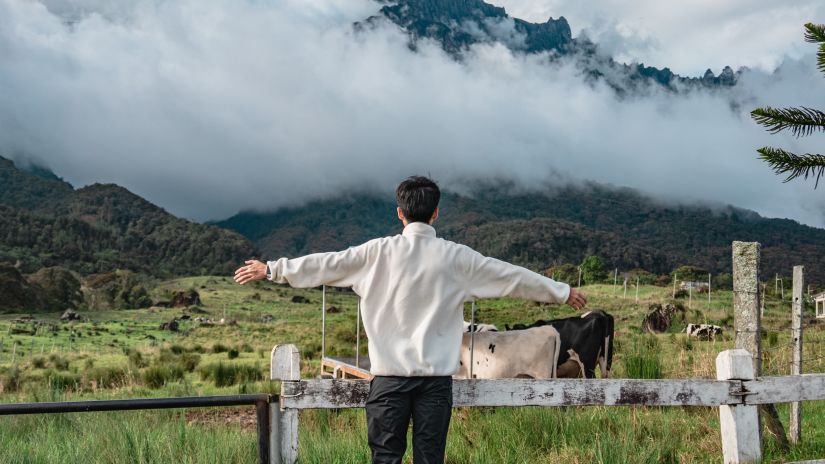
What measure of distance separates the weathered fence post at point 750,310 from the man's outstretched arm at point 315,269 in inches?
163

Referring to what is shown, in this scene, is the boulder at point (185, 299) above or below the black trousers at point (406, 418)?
below

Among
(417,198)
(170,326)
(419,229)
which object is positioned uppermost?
(417,198)

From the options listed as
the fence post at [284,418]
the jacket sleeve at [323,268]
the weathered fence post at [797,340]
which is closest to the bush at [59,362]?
the weathered fence post at [797,340]

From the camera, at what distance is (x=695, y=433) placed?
6852mm

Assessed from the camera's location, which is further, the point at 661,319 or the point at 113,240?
the point at 113,240

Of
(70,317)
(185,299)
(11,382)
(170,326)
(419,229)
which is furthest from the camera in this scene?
(185,299)

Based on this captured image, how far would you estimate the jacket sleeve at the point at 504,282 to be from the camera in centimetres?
368

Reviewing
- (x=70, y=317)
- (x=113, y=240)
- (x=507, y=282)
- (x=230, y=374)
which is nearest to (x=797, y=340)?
(x=507, y=282)

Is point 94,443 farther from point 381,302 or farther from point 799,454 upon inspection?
Result: point 799,454

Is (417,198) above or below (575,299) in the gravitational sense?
above

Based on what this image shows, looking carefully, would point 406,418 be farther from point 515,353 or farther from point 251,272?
point 515,353

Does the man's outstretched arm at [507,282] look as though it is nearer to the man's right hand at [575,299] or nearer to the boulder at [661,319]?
the man's right hand at [575,299]

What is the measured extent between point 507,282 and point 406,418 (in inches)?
33.2

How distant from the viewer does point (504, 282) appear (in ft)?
12.3
